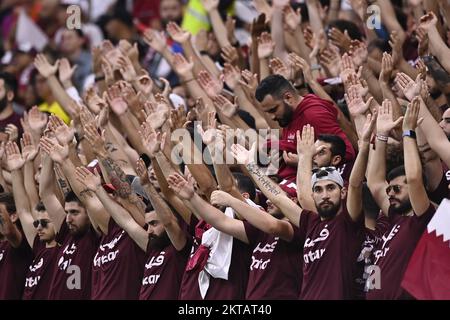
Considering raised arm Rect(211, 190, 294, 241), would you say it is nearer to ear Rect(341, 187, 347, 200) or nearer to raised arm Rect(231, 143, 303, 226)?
raised arm Rect(231, 143, 303, 226)

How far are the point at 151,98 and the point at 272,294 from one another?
342 centimetres

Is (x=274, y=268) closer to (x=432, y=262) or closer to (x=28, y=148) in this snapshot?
(x=432, y=262)

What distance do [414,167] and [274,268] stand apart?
49.4 inches

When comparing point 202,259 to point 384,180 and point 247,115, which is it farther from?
point 247,115

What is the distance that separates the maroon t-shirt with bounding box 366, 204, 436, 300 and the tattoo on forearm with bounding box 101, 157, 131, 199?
8.12 ft

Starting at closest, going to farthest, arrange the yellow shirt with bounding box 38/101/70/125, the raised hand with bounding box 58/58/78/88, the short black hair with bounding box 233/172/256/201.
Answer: the short black hair with bounding box 233/172/256/201, the raised hand with bounding box 58/58/78/88, the yellow shirt with bounding box 38/101/70/125

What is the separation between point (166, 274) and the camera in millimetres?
9938

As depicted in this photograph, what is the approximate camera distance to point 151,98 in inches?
476

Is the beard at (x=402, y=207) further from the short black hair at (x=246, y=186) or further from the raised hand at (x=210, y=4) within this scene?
the raised hand at (x=210, y=4)

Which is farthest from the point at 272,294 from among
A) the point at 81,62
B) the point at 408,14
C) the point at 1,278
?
the point at 81,62

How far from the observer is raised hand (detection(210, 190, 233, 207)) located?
907cm

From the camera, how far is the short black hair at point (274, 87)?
10.2m

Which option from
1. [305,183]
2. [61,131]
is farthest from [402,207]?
[61,131]

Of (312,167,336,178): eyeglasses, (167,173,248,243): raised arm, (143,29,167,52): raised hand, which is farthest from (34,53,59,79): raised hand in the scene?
(312,167,336,178): eyeglasses
